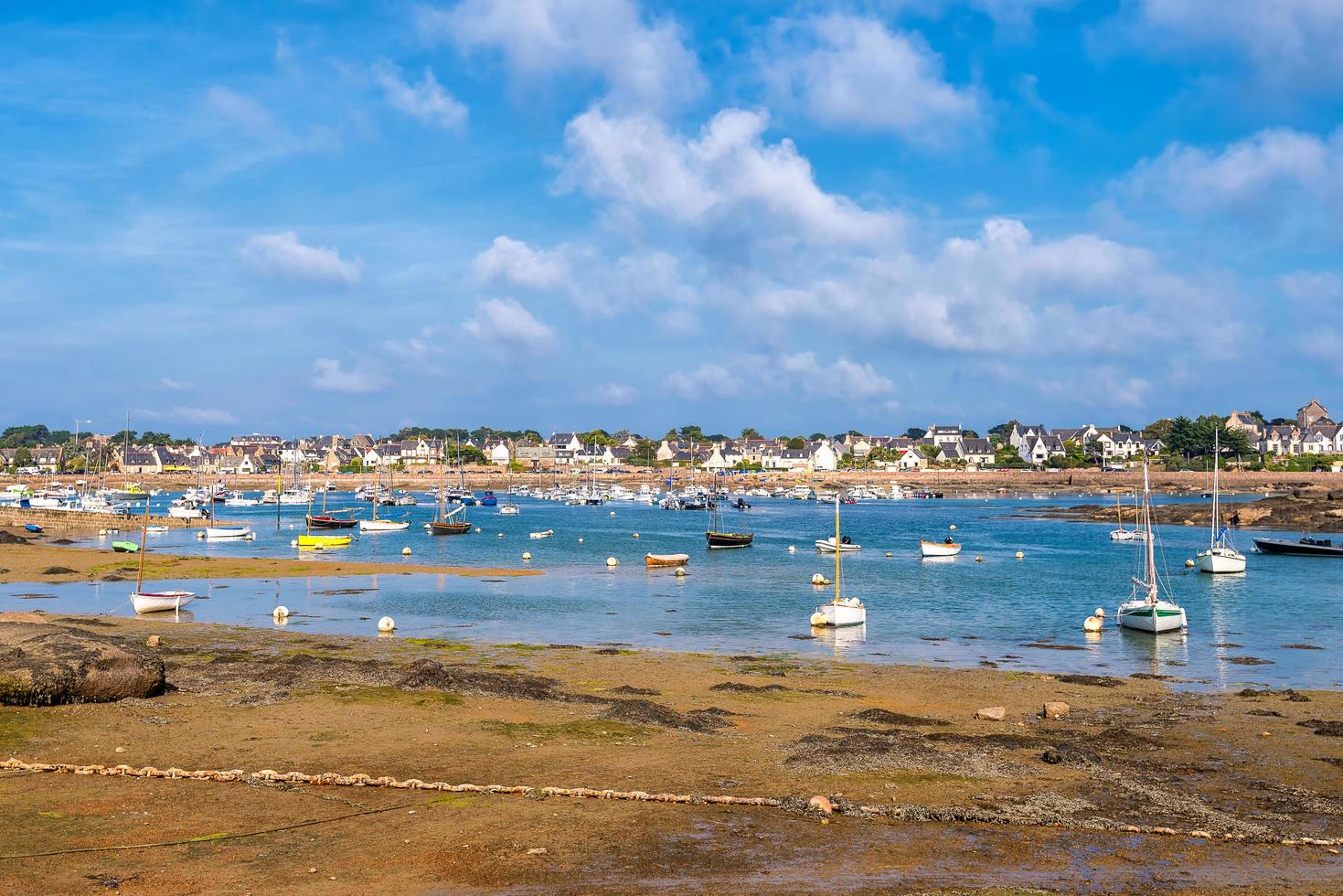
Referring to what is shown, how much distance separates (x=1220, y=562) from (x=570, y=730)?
5852 cm

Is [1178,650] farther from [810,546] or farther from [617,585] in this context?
[810,546]

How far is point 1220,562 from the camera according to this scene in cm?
6762

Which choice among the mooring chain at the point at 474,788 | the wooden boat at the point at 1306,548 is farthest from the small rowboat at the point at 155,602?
the wooden boat at the point at 1306,548

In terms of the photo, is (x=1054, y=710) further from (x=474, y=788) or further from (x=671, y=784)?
(x=474, y=788)

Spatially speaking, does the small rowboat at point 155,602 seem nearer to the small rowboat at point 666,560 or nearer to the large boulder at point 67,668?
the large boulder at point 67,668

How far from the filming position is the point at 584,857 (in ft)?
45.3

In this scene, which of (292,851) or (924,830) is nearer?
(292,851)

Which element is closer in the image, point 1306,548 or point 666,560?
point 666,560

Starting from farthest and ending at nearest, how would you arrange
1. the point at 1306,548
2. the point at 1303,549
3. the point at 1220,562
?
the point at 1303,549, the point at 1306,548, the point at 1220,562

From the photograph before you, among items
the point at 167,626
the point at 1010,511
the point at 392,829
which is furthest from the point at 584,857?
the point at 1010,511

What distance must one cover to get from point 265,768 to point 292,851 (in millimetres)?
4457

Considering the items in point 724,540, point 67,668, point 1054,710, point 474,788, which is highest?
point 67,668

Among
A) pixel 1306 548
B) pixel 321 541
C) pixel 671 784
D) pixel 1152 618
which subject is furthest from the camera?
pixel 321 541

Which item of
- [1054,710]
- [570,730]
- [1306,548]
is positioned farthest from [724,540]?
[570,730]
